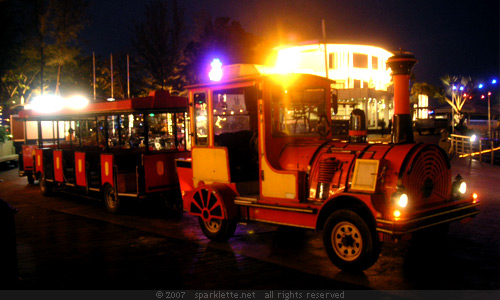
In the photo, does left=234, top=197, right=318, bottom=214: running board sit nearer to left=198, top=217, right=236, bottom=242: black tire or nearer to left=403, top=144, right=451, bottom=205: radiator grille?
left=198, top=217, right=236, bottom=242: black tire

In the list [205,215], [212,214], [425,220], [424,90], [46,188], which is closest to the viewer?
[425,220]

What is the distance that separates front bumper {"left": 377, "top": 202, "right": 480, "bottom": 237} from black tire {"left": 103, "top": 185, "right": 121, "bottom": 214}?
6850 millimetres

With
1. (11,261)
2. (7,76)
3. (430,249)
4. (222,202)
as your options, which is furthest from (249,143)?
(7,76)

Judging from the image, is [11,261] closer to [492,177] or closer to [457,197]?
[457,197]

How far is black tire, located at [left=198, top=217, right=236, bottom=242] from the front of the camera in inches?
279

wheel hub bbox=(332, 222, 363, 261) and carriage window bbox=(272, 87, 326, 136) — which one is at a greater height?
carriage window bbox=(272, 87, 326, 136)

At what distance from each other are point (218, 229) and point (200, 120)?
6.07 ft

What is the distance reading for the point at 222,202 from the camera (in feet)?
22.6

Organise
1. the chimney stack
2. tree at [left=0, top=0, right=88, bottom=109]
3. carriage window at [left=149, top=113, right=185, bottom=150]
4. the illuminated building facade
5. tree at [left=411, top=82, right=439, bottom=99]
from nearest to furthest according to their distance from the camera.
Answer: the chimney stack < carriage window at [left=149, top=113, right=185, bottom=150] < tree at [left=0, top=0, right=88, bottom=109] < the illuminated building facade < tree at [left=411, top=82, right=439, bottom=99]

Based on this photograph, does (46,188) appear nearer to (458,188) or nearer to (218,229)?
(218,229)

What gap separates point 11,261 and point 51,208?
663 centimetres

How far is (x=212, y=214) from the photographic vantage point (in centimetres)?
714

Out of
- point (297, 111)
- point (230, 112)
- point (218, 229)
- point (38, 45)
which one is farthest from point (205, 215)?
point (38, 45)

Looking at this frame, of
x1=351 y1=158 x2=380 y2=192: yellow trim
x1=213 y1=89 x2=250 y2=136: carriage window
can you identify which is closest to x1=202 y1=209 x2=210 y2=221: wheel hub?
x1=213 y1=89 x2=250 y2=136: carriage window
